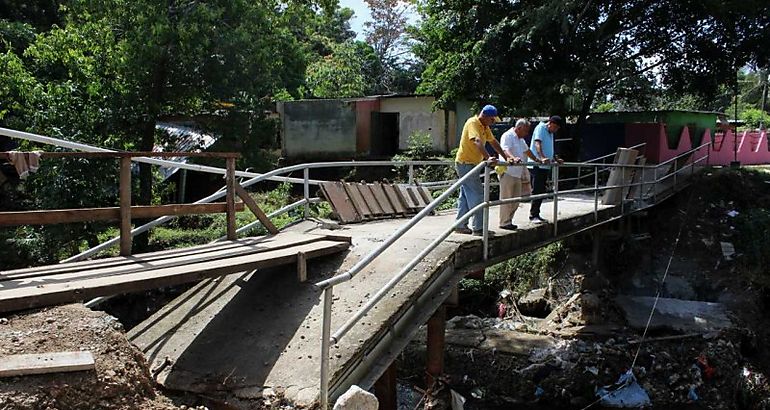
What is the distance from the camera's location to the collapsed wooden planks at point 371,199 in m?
8.87

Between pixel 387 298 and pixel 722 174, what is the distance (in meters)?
14.3

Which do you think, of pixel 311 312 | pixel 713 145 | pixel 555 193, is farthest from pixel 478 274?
pixel 713 145

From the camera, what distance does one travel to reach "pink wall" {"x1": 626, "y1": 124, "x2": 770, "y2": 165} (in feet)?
61.5

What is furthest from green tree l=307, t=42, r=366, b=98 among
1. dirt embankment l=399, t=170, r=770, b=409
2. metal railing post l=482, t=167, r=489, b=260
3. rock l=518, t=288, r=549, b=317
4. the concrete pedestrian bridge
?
metal railing post l=482, t=167, r=489, b=260

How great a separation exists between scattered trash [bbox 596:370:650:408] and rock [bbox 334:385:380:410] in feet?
25.9

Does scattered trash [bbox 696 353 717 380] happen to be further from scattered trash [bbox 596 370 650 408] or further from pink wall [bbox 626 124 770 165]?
pink wall [bbox 626 124 770 165]

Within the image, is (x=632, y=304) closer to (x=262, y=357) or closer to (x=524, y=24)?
(x=524, y=24)

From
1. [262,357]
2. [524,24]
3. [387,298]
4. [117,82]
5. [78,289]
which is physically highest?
[524,24]

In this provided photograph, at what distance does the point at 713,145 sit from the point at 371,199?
17.2 m

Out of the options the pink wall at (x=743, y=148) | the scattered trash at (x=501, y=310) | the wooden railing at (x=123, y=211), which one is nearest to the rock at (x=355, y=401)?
the wooden railing at (x=123, y=211)

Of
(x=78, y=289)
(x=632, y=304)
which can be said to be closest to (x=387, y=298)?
(x=78, y=289)

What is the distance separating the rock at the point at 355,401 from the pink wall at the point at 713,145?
55.6ft

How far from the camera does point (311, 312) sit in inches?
218

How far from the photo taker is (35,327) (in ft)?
13.3
